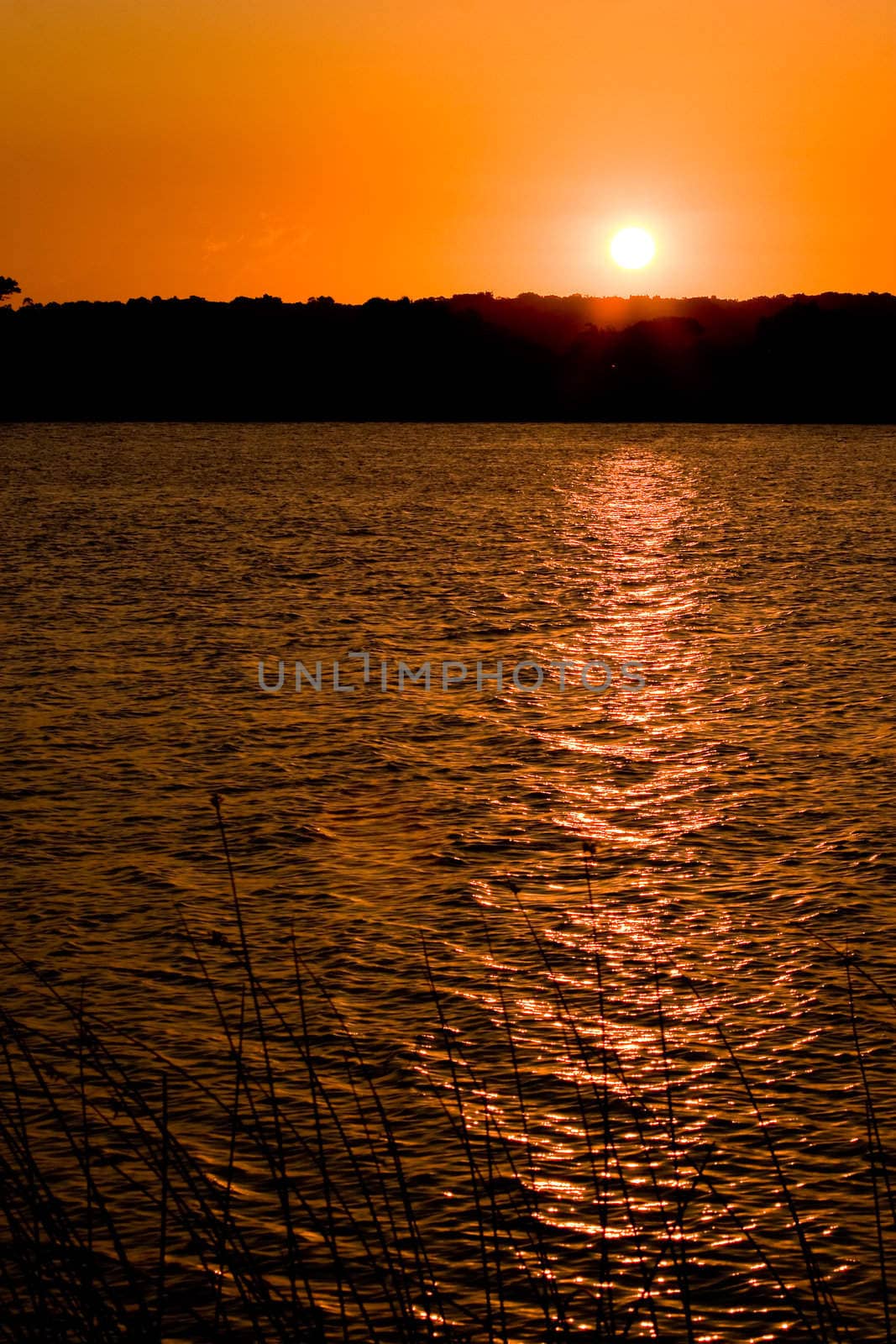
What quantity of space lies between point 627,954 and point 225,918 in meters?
4.62

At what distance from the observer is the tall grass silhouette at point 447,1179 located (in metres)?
8.98

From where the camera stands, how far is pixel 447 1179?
12.0 meters

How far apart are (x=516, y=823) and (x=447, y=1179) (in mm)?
10181

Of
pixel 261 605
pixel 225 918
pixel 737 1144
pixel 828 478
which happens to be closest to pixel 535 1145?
pixel 737 1144

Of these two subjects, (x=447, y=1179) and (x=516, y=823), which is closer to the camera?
(x=447, y=1179)

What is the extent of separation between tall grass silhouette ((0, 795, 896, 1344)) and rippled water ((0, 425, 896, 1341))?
0.08m

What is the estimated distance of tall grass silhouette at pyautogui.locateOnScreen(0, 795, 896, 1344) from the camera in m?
8.98

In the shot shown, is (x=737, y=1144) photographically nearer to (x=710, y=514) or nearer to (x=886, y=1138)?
(x=886, y=1138)

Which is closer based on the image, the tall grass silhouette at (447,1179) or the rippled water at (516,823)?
the tall grass silhouette at (447,1179)

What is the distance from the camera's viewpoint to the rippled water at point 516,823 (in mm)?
13734

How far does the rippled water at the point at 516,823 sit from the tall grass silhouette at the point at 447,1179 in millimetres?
81

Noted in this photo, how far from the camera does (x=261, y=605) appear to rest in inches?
1834

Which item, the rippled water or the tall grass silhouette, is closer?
the tall grass silhouette

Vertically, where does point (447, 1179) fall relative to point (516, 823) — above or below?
below
